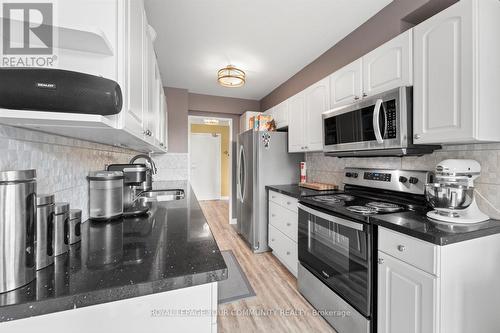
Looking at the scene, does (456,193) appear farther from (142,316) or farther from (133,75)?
(133,75)

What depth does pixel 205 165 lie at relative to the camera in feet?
21.5

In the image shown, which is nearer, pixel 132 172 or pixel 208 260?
pixel 208 260

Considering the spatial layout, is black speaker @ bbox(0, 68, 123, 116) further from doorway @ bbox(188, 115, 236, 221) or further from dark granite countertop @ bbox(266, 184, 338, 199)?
doorway @ bbox(188, 115, 236, 221)

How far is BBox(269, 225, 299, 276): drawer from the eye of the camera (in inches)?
88.7

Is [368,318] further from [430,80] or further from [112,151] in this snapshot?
[112,151]

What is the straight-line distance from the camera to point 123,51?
30.7 inches

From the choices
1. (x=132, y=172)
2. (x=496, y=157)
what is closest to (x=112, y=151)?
(x=132, y=172)

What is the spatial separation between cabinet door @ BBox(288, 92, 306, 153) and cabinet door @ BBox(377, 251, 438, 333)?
5.18 feet

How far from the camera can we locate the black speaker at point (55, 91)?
538 mm

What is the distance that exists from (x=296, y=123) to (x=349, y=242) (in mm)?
1631

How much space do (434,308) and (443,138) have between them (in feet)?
2.84

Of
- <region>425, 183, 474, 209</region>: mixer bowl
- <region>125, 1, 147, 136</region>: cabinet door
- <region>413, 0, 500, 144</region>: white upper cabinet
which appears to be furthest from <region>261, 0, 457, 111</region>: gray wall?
<region>125, 1, 147, 136</region>: cabinet door

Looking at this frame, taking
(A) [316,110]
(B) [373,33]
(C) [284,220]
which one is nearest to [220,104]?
(A) [316,110]

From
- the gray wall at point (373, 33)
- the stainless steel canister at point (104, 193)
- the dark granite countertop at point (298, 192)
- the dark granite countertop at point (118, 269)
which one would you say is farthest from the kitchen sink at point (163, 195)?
the gray wall at point (373, 33)
